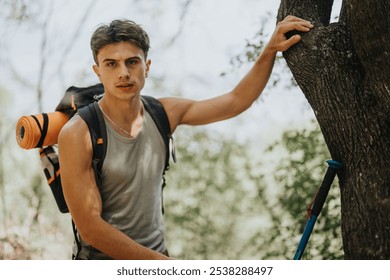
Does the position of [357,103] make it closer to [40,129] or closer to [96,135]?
[96,135]

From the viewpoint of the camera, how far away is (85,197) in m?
2.68

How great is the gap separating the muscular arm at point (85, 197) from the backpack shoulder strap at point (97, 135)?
23mm

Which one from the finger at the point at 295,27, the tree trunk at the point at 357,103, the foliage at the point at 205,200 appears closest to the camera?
the tree trunk at the point at 357,103

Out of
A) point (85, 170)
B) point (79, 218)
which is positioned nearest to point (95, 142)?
point (85, 170)

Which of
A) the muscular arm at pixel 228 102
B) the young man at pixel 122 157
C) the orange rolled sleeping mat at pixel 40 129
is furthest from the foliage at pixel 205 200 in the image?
the orange rolled sleeping mat at pixel 40 129

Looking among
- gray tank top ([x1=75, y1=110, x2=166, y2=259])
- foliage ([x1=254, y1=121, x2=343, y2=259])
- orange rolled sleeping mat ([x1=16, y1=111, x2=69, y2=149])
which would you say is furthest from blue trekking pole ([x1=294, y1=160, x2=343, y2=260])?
foliage ([x1=254, y1=121, x2=343, y2=259])

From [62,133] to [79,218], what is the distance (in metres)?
0.38

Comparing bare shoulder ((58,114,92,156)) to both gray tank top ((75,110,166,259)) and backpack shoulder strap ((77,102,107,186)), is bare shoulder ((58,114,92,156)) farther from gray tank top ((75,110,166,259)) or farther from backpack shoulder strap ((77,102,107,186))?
gray tank top ((75,110,166,259))

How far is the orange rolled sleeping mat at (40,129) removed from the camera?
2869 mm

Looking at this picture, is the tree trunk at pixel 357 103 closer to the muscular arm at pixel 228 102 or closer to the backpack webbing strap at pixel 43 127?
the muscular arm at pixel 228 102

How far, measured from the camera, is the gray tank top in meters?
2.83

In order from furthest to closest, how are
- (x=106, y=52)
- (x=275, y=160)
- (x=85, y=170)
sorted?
(x=275, y=160) < (x=106, y=52) < (x=85, y=170)

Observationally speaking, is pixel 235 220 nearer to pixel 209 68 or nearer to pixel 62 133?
pixel 209 68
